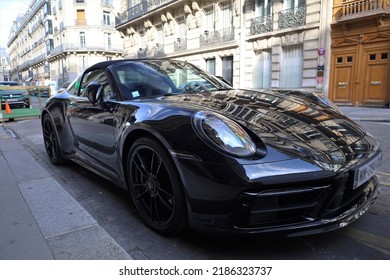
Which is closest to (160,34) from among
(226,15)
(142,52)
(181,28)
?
(181,28)

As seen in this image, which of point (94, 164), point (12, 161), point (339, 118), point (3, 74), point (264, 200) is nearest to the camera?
point (264, 200)

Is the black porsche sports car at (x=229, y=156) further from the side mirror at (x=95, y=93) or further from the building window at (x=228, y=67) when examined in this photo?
the building window at (x=228, y=67)

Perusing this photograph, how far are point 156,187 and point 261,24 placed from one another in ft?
53.6

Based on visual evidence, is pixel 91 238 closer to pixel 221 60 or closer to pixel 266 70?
pixel 266 70

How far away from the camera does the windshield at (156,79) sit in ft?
9.45

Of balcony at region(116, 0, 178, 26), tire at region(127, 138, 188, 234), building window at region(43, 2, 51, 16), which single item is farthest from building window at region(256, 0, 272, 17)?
building window at region(43, 2, 51, 16)

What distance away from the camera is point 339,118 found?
8.54 ft

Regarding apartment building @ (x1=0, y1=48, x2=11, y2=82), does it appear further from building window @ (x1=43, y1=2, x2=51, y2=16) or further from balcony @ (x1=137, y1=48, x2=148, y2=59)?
balcony @ (x1=137, y1=48, x2=148, y2=59)

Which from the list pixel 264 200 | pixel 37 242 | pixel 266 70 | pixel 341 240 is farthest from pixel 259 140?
pixel 266 70

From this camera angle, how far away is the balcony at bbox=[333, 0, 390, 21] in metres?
12.0

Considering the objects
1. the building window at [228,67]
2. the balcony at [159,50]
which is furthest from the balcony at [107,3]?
the building window at [228,67]

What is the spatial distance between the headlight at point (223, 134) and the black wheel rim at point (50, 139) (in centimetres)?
310

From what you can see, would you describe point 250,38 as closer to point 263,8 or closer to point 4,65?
point 263,8

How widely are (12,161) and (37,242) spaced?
3065 mm
